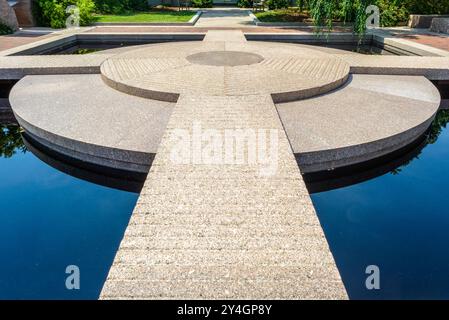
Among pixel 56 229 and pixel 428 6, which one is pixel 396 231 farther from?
pixel 428 6

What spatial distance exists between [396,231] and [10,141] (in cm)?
747

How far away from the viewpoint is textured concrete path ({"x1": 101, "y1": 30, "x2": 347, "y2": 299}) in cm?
302

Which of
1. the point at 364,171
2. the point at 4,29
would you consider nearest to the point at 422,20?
the point at 364,171

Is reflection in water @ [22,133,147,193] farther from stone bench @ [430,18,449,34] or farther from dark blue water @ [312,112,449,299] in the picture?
stone bench @ [430,18,449,34]

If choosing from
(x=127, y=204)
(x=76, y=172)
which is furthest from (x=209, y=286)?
(x=76, y=172)

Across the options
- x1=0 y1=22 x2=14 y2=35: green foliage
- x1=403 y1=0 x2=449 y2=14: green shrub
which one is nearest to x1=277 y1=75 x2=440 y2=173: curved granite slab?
x1=403 y1=0 x2=449 y2=14: green shrub

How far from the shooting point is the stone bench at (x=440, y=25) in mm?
18375

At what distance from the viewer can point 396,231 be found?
15.6 feet

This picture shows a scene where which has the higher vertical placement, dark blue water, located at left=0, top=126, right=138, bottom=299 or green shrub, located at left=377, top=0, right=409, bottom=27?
green shrub, located at left=377, top=0, right=409, bottom=27

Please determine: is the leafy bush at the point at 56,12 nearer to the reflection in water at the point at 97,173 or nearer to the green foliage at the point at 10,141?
the green foliage at the point at 10,141

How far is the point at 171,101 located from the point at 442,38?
51.5 feet

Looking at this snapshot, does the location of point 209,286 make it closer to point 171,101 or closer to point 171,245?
point 171,245

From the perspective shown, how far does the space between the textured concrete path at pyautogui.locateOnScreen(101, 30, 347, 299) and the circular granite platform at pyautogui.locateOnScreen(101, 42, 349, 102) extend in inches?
108
